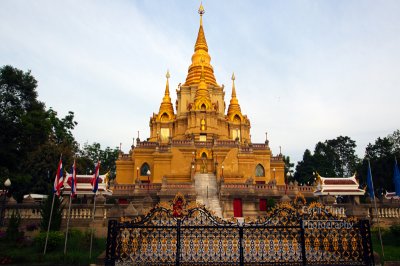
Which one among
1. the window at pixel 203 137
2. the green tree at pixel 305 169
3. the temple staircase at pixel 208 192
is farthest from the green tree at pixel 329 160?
the temple staircase at pixel 208 192

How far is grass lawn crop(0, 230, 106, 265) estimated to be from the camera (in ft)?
45.0

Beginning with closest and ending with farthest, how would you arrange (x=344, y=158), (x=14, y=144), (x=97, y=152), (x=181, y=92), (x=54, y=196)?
(x=54, y=196)
(x=14, y=144)
(x=181, y=92)
(x=97, y=152)
(x=344, y=158)

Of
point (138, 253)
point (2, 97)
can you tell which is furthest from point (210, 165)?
point (138, 253)

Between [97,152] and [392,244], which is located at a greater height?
[97,152]

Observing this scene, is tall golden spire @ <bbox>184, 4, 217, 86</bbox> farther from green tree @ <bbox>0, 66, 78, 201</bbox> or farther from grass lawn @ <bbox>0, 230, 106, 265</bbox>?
grass lawn @ <bbox>0, 230, 106, 265</bbox>

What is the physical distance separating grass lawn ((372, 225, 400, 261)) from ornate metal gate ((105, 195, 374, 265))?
510 centimetres

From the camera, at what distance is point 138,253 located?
11.1m

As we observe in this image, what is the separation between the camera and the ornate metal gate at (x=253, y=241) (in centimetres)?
991

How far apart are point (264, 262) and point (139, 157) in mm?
31941

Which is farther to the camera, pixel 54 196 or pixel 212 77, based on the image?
pixel 212 77

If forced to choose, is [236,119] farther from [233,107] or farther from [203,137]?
[203,137]

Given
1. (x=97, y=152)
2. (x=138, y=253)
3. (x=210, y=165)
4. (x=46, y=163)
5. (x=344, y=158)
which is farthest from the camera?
(x=344, y=158)

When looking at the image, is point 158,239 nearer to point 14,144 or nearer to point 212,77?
point 14,144

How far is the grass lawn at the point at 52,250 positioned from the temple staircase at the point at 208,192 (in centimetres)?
1112
